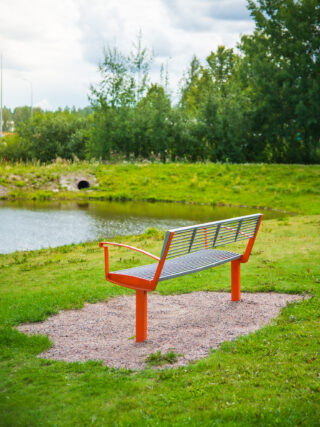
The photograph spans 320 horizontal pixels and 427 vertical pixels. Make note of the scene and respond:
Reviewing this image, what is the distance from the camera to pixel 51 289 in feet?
25.8

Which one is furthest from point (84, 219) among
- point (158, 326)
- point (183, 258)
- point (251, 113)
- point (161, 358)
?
point (251, 113)

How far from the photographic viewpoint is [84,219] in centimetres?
1852

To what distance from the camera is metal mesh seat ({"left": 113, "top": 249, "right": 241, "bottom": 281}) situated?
558 cm

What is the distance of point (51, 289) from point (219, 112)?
1256 inches

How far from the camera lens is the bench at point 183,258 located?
5.27 meters

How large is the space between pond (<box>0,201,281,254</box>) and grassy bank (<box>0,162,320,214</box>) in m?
2.20

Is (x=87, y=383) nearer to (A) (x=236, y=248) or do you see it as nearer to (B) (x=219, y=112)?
(A) (x=236, y=248)

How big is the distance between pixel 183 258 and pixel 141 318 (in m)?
1.52

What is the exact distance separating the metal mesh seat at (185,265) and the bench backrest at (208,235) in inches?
5.2

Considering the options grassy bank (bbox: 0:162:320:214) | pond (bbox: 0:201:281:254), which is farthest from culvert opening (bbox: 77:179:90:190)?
pond (bbox: 0:201:281:254)

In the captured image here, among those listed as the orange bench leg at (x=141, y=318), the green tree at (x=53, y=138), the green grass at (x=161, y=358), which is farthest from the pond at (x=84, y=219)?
the green tree at (x=53, y=138)

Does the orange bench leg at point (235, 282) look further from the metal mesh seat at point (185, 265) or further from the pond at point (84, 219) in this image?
the pond at point (84, 219)

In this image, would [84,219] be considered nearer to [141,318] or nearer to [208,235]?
[208,235]

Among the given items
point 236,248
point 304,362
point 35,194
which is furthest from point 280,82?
point 304,362
